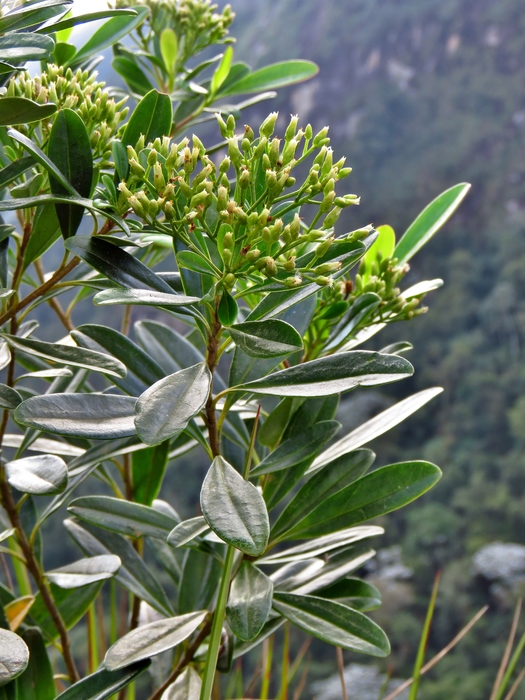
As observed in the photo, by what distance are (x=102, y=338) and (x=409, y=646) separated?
1325cm

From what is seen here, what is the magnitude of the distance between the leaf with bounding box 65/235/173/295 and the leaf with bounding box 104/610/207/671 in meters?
0.24

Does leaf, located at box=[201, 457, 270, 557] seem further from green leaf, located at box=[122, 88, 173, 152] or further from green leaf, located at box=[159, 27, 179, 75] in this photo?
green leaf, located at box=[159, 27, 179, 75]

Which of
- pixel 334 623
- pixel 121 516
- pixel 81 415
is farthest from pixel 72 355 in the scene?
pixel 334 623

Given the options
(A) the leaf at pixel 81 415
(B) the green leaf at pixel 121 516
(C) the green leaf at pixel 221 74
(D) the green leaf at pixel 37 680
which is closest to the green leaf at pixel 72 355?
(A) the leaf at pixel 81 415

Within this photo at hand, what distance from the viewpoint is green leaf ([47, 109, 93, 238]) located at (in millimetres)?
414

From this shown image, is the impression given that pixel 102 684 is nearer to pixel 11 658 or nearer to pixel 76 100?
pixel 11 658

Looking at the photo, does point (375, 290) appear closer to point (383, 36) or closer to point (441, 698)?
point (441, 698)

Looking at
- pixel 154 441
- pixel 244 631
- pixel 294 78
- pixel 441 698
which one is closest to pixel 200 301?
pixel 154 441

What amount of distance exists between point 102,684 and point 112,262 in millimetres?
281

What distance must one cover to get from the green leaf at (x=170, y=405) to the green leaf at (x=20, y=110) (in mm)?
165

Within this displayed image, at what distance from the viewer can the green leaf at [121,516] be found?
49cm

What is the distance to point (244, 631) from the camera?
394 mm

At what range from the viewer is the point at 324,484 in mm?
517

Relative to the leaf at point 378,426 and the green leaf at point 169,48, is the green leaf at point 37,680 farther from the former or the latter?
the green leaf at point 169,48
